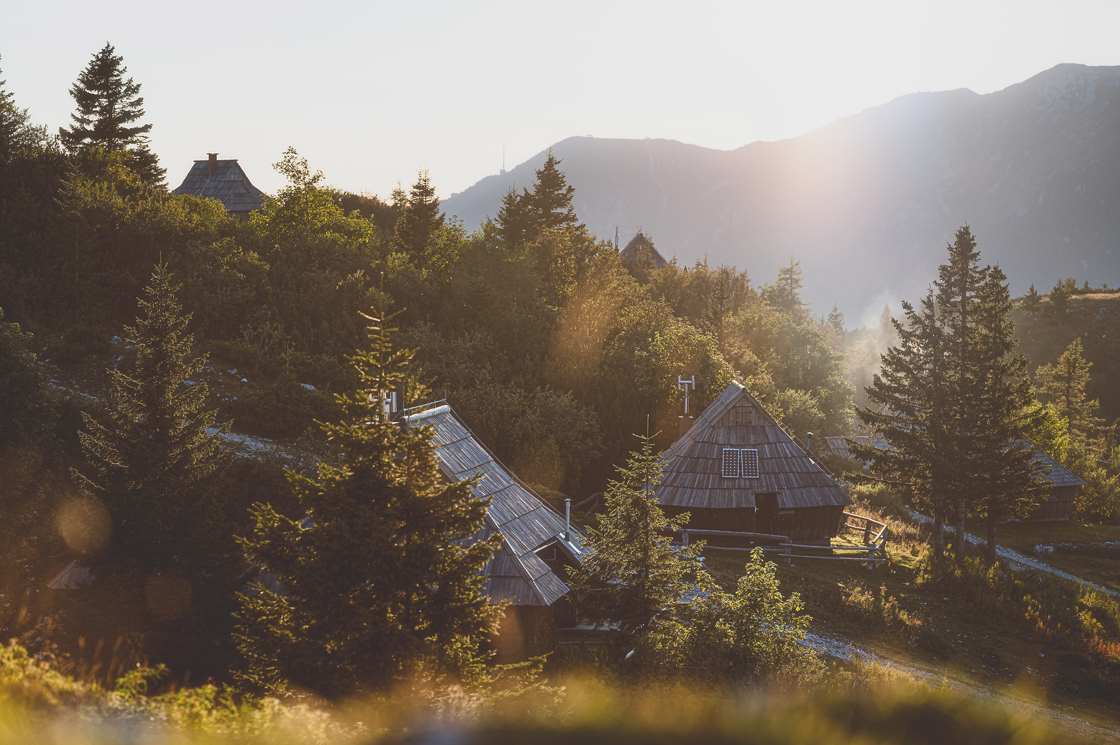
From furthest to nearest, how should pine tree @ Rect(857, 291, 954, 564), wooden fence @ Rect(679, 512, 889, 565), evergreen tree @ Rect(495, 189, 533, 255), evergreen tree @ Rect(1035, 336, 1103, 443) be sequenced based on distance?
evergreen tree @ Rect(1035, 336, 1103, 443) → evergreen tree @ Rect(495, 189, 533, 255) → pine tree @ Rect(857, 291, 954, 564) → wooden fence @ Rect(679, 512, 889, 565)

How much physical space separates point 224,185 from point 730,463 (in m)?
46.8

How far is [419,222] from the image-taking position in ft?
160

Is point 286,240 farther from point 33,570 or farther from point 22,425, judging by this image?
point 33,570

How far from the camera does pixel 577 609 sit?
1939 centimetres

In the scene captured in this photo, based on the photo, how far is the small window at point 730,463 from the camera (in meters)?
33.8

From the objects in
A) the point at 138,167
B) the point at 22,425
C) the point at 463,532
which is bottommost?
the point at 463,532

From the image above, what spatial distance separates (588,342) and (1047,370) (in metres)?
65.8

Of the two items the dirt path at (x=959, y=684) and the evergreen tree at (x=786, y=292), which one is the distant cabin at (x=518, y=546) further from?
the evergreen tree at (x=786, y=292)

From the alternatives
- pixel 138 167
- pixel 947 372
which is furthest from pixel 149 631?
pixel 138 167

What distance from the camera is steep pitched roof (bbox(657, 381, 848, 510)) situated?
109ft

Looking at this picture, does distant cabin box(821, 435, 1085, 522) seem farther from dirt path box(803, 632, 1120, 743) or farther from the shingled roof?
the shingled roof

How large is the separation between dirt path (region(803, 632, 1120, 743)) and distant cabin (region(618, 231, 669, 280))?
5359cm

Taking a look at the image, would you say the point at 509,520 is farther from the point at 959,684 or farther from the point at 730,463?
the point at 730,463

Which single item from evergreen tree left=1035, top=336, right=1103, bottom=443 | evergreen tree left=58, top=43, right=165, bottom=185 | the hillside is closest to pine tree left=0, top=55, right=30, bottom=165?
evergreen tree left=58, top=43, right=165, bottom=185
